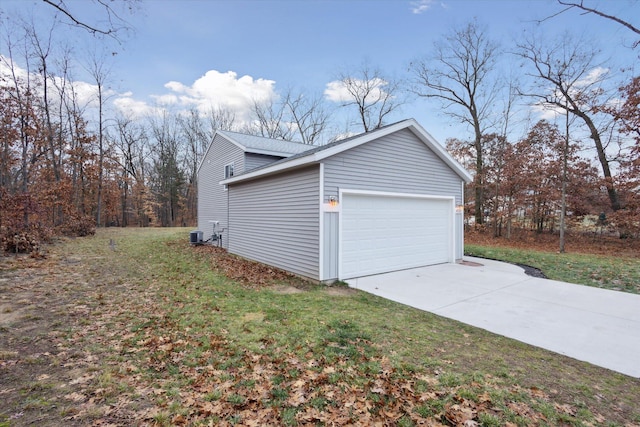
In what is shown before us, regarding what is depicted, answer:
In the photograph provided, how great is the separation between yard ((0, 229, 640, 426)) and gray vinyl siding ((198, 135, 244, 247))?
7455 millimetres

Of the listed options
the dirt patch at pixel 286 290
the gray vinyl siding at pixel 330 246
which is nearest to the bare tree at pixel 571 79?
the gray vinyl siding at pixel 330 246

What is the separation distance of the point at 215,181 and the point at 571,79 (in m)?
16.7

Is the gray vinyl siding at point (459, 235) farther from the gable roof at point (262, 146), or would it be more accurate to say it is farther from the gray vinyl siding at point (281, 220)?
the gable roof at point (262, 146)

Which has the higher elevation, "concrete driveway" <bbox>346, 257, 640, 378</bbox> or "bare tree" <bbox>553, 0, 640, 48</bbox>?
"bare tree" <bbox>553, 0, 640, 48</bbox>

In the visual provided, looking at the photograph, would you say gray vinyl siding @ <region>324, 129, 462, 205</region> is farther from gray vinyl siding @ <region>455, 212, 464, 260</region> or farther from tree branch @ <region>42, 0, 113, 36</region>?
tree branch @ <region>42, 0, 113, 36</region>

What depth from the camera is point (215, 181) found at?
14.1 m

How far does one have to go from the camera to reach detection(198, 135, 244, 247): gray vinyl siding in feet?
41.1

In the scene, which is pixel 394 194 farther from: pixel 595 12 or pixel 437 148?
pixel 595 12

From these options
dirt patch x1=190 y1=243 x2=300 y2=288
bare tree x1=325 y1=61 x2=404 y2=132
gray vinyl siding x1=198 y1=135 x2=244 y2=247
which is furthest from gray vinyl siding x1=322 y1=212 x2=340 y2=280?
bare tree x1=325 y1=61 x2=404 y2=132

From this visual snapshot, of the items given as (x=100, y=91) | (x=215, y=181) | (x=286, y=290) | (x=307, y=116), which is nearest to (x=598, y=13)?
(x=286, y=290)

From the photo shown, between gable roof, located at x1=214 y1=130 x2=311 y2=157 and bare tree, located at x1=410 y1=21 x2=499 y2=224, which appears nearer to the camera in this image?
gable roof, located at x1=214 y1=130 x2=311 y2=157

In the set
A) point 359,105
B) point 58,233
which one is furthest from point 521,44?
point 58,233

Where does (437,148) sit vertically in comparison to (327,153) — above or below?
above

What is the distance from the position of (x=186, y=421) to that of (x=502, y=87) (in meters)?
21.5
